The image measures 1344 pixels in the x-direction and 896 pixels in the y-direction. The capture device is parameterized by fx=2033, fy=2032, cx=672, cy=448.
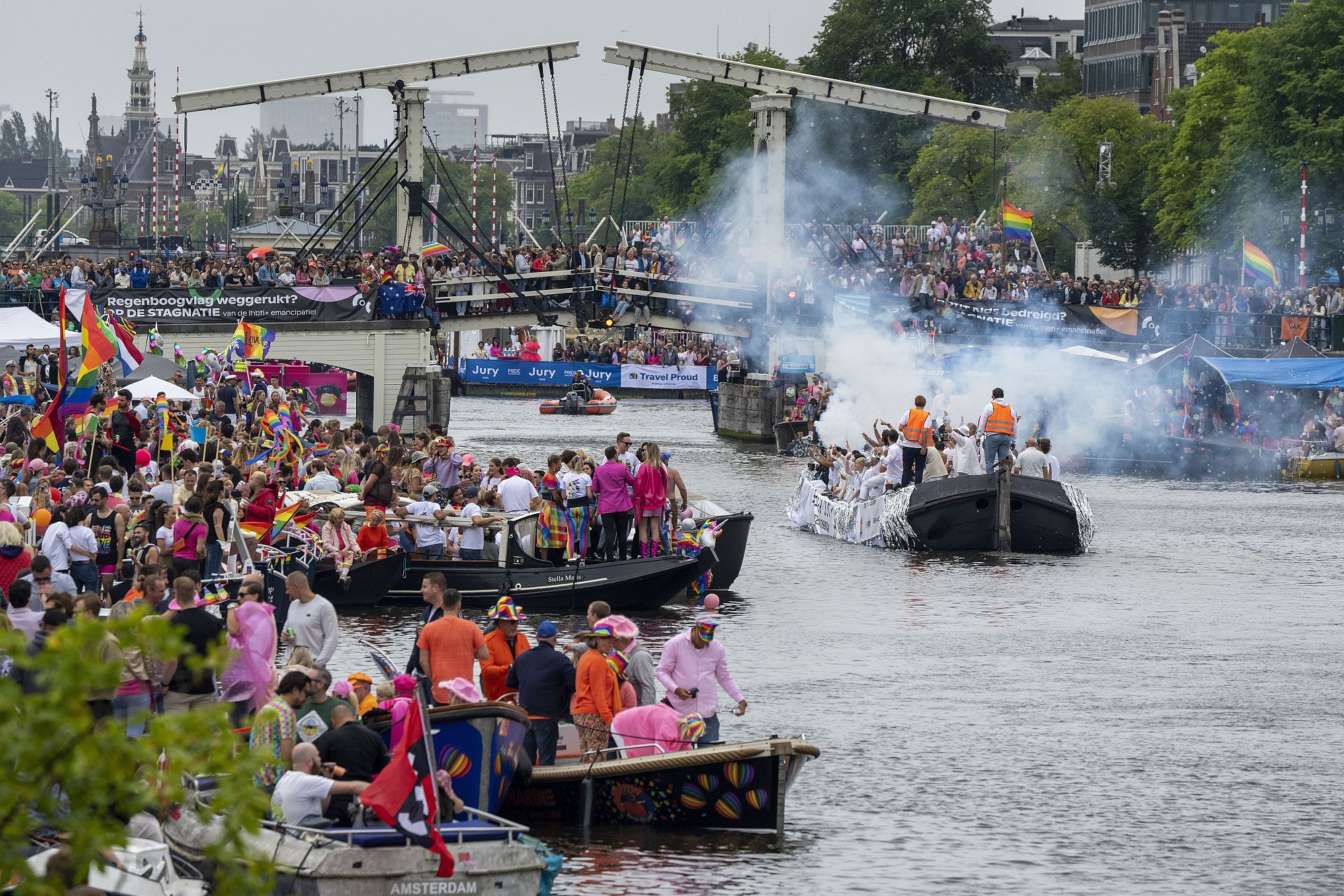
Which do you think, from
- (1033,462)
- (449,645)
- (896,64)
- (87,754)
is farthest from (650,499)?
(896,64)

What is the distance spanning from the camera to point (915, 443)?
3372 centimetres

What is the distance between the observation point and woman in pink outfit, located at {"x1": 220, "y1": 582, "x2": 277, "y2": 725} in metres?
14.6

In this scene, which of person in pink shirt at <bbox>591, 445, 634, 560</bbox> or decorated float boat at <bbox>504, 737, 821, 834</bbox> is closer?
decorated float boat at <bbox>504, 737, 821, 834</bbox>

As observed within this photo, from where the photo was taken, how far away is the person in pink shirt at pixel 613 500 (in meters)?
25.0

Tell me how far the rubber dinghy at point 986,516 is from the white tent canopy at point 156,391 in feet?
39.0

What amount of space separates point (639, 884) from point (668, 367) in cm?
6540

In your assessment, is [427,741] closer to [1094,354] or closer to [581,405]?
[1094,354]

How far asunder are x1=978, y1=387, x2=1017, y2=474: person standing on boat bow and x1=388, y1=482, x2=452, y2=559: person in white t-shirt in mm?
11280

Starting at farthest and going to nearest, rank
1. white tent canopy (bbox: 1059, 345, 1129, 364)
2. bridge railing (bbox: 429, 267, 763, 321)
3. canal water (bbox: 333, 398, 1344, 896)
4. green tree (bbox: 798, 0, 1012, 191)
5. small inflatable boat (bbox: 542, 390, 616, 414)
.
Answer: green tree (bbox: 798, 0, 1012, 191) < small inflatable boat (bbox: 542, 390, 616, 414) < bridge railing (bbox: 429, 267, 763, 321) < white tent canopy (bbox: 1059, 345, 1129, 364) < canal water (bbox: 333, 398, 1344, 896)

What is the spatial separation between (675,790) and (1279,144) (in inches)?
2232

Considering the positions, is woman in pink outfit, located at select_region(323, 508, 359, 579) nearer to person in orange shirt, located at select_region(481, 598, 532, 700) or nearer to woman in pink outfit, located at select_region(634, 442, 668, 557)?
woman in pink outfit, located at select_region(634, 442, 668, 557)

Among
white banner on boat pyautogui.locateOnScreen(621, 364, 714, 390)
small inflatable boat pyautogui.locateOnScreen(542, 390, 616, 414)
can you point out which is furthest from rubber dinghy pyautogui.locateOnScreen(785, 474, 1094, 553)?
white banner on boat pyautogui.locateOnScreen(621, 364, 714, 390)

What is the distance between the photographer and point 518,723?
14.3 meters

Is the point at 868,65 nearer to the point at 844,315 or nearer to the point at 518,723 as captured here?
the point at 844,315
